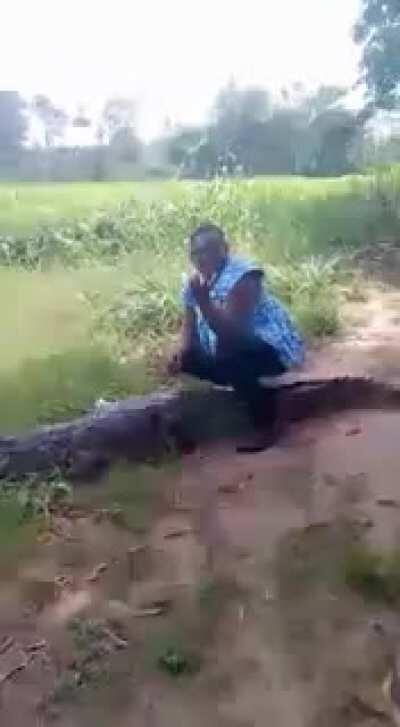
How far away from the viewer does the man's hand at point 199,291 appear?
481cm

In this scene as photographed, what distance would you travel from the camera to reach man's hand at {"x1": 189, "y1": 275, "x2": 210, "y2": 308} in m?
4.81

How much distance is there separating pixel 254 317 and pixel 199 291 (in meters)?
0.26

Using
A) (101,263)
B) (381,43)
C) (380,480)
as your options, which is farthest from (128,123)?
(380,480)

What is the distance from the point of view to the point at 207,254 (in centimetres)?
476

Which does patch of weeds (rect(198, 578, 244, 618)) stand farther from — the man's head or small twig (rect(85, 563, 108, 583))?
the man's head

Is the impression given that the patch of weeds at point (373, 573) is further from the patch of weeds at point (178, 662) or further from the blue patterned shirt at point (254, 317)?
the blue patterned shirt at point (254, 317)

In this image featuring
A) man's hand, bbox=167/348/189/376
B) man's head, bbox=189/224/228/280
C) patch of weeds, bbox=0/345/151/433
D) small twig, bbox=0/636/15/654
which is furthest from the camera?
man's hand, bbox=167/348/189/376

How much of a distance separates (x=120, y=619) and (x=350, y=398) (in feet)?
6.58

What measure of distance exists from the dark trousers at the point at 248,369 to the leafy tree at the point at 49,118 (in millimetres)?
3854

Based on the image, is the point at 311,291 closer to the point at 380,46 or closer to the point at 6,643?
the point at 380,46

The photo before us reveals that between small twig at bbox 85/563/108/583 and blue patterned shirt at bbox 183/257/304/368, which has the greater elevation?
blue patterned shirt at bbox 183/257/304/368

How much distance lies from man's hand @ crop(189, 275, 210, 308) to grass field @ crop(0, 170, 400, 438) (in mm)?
607

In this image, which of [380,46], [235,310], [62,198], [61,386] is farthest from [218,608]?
[380,46]

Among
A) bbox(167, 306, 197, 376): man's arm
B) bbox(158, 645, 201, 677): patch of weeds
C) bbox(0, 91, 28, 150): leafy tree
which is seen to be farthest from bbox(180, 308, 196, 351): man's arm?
bbox(0, 91, 28, 150): leafy tree
